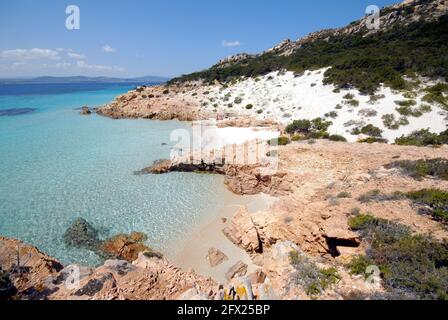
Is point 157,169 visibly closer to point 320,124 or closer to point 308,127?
point 308,127

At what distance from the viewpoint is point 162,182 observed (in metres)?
14.7

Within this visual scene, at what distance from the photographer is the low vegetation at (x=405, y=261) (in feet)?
16.3

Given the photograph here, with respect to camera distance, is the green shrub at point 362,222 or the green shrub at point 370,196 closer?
the green shrub at point 362,222

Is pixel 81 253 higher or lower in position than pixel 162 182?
lower

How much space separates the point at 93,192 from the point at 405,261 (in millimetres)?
13136

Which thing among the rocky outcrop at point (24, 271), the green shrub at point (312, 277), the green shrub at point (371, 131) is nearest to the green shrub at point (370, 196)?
the green shrub at point (312, 277)

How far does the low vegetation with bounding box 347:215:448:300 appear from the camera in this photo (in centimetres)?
496

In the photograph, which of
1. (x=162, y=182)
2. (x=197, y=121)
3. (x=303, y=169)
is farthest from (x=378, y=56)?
(x=162, y=182)

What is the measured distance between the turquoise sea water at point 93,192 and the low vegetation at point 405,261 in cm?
660

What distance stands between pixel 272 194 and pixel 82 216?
856 centimetres

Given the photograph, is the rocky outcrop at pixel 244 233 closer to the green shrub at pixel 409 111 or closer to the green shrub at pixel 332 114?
the green shrub at pixel 332 114

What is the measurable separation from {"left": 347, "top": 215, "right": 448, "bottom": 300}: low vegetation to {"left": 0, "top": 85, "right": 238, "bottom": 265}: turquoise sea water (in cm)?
660

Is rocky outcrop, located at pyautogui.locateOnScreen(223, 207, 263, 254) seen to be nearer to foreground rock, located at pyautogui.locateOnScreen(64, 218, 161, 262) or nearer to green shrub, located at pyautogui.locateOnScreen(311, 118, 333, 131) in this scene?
foreground rock, located at pyautogui.locateOnScreen(64, 218, 161, 262)
